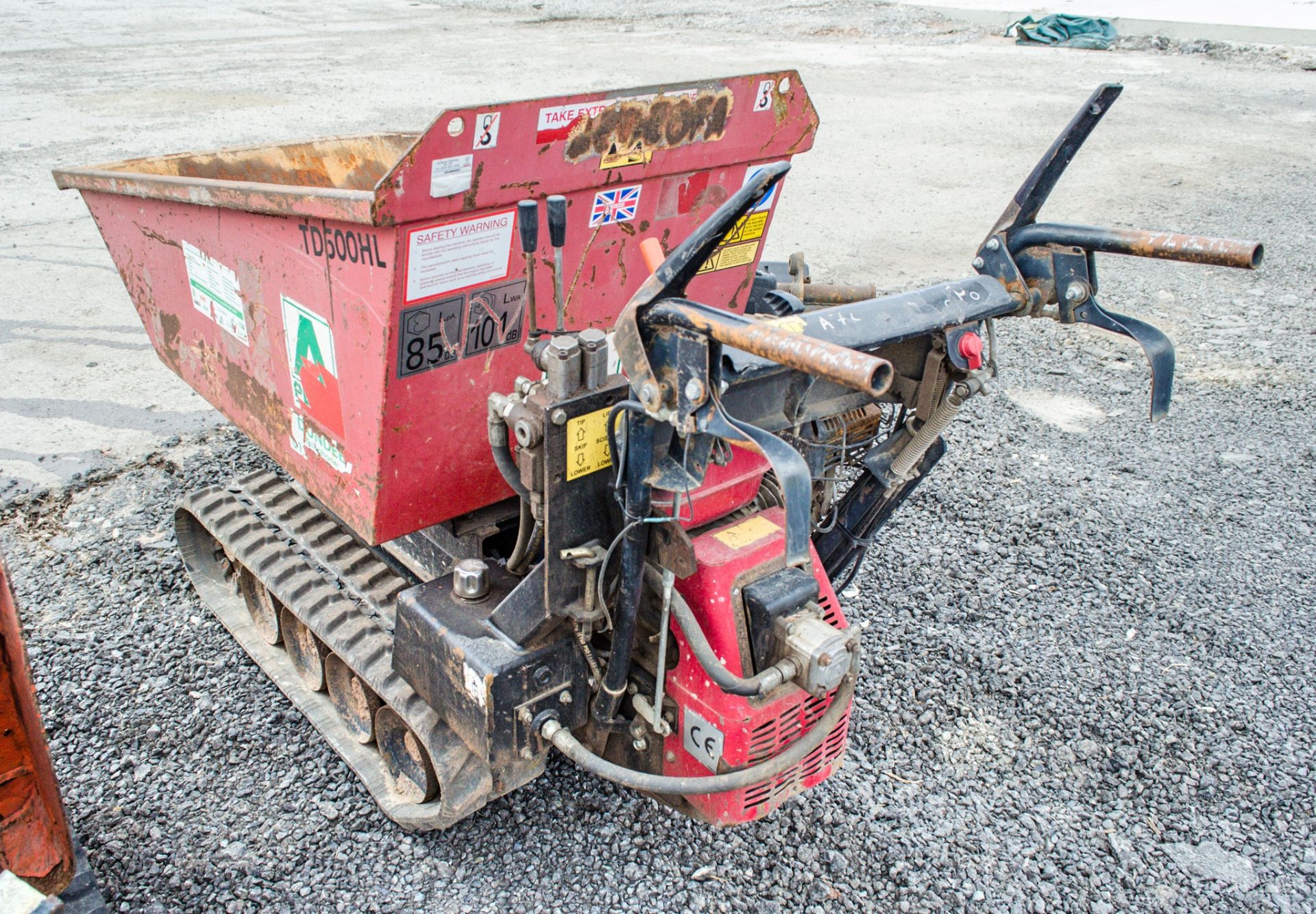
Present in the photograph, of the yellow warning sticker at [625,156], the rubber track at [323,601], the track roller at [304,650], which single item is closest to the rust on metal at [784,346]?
the yellow warning sticker at [625,156]

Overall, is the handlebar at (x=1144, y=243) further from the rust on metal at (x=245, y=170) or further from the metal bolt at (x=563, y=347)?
the rust on metal at (x=245, y=170)

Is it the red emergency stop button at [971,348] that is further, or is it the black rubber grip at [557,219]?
the red emergency stop button at [971,348]

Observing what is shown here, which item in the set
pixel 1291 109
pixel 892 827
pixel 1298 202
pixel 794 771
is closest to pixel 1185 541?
pixel 892 827

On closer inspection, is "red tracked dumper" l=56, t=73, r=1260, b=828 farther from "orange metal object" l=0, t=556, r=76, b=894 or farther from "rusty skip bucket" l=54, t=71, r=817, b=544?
"orange metal object" l=0, t=556, r=76, b=894

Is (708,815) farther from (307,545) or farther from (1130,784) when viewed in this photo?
(307,545)

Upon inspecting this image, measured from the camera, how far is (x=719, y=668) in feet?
6.86

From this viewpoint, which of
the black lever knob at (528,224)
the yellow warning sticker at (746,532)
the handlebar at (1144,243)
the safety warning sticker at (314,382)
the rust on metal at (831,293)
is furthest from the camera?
the rust on metal at (831,293)

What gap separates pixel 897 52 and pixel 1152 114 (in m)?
4.18

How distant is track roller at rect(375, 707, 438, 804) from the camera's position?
2.64 m

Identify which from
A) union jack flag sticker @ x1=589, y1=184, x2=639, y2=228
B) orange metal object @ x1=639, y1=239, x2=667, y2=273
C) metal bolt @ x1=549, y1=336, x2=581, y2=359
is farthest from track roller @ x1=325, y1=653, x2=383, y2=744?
orange metal object @ x1=639, y1=239, x2=667, y2=273

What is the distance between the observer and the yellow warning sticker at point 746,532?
7.47 ft

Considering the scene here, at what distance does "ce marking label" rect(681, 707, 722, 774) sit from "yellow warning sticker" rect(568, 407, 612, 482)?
61cm

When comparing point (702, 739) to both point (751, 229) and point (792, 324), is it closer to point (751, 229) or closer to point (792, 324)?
point (792, 324)

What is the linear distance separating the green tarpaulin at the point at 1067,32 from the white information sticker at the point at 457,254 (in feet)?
48.4
